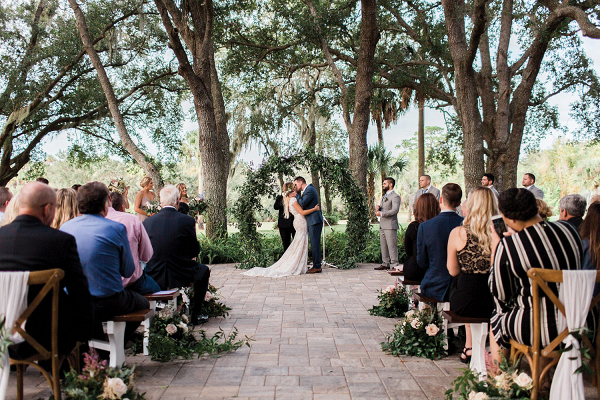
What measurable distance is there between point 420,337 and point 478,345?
81 centimetres

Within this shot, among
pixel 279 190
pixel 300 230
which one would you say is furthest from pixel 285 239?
pixel 279 190

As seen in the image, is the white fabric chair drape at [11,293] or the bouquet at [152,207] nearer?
the white fabric chair drape at [11,293]

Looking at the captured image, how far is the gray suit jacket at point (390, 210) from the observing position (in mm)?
10055

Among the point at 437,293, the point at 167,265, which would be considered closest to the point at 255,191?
the point at 167,265

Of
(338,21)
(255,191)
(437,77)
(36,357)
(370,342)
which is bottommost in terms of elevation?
(370,342)

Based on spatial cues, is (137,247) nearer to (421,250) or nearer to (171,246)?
(171,246)

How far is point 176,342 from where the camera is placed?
4789mm

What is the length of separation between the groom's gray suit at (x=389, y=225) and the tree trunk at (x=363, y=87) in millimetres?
2625

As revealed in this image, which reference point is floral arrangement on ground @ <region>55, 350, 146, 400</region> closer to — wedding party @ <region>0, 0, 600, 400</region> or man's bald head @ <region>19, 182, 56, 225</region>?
wedding party @ <region>0, 0, 600, 400</region>

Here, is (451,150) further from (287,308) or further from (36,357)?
(36,357)

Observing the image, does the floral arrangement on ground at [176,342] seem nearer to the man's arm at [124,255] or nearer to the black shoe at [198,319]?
the man's arm at [124,255]

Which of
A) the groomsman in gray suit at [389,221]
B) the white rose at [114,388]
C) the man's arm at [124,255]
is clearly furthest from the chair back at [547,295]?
the groomsman in gray suit at [389,221]

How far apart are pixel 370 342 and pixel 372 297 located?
247cm

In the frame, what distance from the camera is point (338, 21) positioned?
16.2 metres
